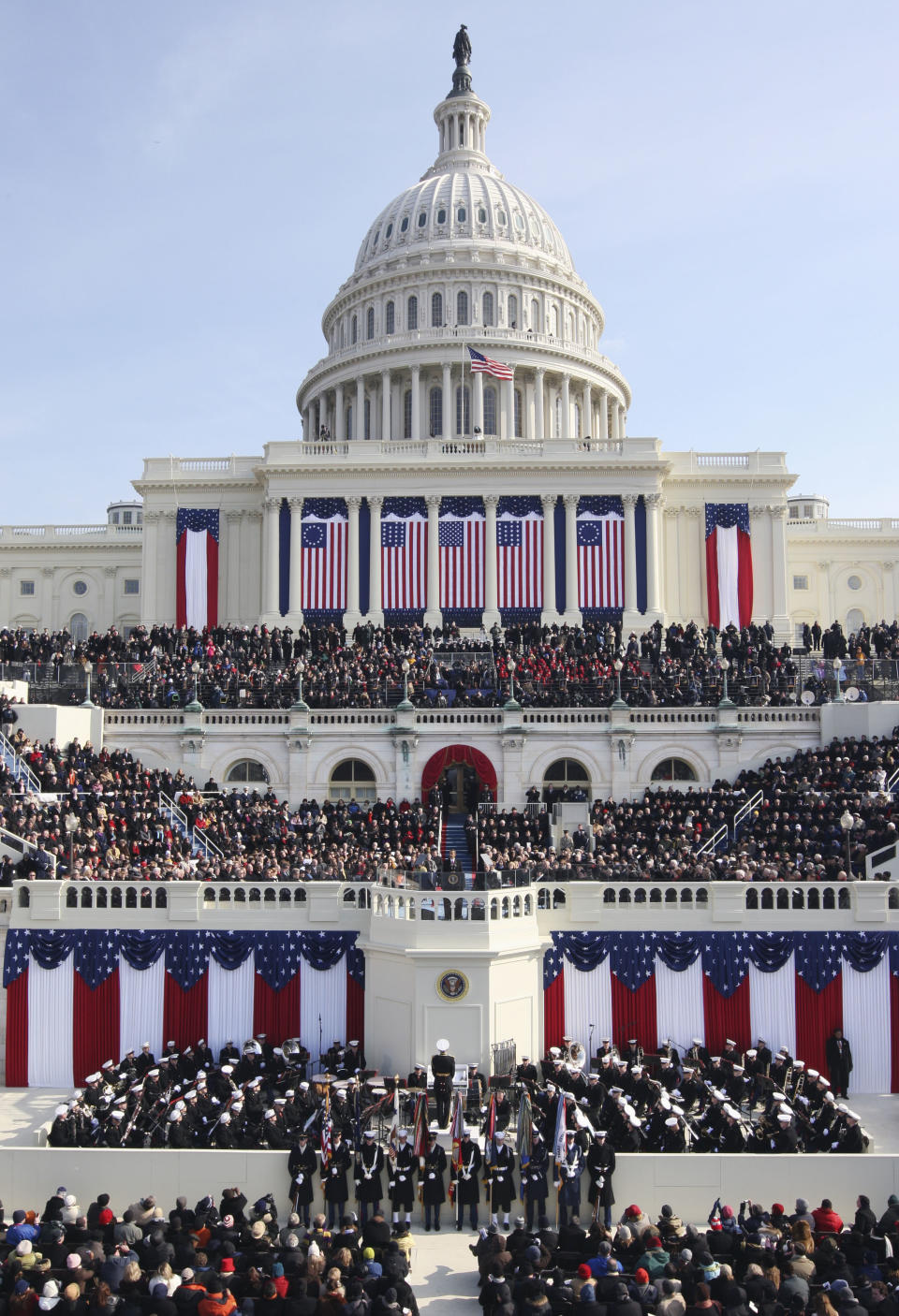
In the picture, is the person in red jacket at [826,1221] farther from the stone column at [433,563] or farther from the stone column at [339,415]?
the stone column at [339,415]

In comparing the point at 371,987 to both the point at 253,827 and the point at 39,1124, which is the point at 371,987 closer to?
the point at 39,1124

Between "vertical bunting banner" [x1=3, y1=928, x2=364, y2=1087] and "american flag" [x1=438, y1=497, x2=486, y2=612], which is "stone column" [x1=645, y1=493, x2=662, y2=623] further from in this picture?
"vertical bunting banner" [x1=3, y1=928, x2=364, y2=1087]

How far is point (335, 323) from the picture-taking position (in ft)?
319

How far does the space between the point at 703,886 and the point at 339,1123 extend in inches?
438

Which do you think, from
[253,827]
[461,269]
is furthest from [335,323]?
[253,827]

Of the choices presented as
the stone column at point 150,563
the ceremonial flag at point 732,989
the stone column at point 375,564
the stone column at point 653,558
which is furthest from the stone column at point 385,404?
the ceremonial flag at point 732,989

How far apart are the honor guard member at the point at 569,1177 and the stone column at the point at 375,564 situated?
143 ft

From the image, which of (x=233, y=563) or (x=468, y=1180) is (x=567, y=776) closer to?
(x=468, y=1180)

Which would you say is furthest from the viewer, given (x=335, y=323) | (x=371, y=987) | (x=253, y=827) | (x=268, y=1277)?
(x=335, y=323)

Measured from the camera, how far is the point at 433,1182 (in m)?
23.6

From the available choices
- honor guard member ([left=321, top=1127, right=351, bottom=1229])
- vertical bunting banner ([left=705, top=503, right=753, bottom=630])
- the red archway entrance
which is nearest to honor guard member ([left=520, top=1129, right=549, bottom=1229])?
honor guard member ([left=321, top=1127, right=351, bottom=1229])

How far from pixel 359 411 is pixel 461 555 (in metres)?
24.4

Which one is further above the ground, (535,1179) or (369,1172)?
(369,1172)

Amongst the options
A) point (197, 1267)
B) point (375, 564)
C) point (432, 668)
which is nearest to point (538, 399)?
point (375, 564)
